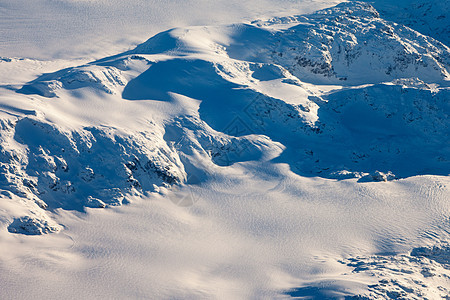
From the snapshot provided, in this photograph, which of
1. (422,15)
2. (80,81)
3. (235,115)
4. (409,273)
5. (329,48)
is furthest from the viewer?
(422,15)

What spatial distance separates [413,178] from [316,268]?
1441cm

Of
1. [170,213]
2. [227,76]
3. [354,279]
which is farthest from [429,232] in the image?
[227,76]

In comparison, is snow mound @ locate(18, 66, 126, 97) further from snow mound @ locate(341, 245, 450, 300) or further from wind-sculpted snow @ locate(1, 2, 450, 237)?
snow mound @ locate(341, 245, 450, 300)

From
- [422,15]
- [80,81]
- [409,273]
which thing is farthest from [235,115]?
[422,15]

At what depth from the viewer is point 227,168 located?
1523 inches

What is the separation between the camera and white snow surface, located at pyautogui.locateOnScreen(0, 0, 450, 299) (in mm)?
29172

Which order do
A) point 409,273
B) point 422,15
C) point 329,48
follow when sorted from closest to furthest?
point 409,273 → point 329,48 → point 422,15

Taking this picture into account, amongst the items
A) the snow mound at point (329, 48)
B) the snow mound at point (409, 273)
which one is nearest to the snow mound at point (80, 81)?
the snow mound at point (329, 48)

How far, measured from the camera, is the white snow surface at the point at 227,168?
29172 mm

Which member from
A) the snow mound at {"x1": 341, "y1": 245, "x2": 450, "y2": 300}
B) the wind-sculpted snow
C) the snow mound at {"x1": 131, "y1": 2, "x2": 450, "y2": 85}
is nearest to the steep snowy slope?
the snow mound at {"x1": 131, "y1": 2, "x2": 450, "y2": 85}

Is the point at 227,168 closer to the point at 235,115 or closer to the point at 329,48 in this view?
the point at 235,115

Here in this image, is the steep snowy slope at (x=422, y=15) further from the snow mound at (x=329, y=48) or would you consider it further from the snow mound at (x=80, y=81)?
the snow mound at (x=80, y=81)

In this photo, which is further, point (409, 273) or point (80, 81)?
point (80, 81)

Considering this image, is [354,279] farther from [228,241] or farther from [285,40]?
[285,40]
